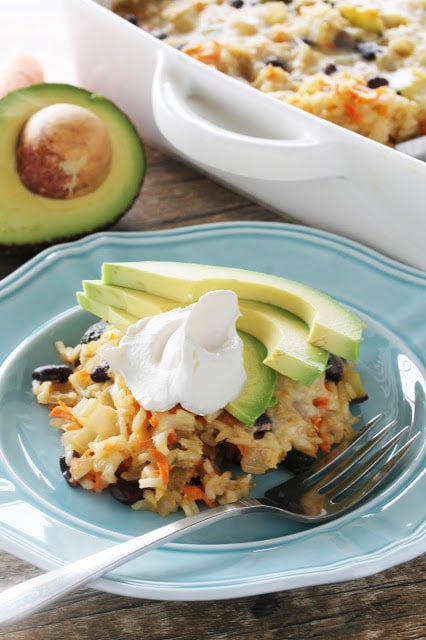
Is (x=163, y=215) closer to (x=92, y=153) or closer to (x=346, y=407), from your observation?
(x=92, y=153)

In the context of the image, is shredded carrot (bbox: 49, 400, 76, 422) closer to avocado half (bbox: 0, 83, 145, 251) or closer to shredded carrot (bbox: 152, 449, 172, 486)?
shredded carrot (bbox: 152, 449, 172, 486)

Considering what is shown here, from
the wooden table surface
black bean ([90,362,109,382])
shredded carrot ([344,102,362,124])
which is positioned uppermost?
shredded carrot ([344,102,362,124])

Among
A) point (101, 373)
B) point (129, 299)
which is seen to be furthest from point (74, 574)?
point (129, 299)

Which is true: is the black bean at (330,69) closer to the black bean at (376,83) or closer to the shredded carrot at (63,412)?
the black bean at (376,83)

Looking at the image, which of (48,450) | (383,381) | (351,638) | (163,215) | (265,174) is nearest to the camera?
(351,638)

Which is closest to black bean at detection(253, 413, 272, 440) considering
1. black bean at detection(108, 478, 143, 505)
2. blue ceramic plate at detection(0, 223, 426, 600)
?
blue ceramic plate at detection(0, 223, 426, 600)

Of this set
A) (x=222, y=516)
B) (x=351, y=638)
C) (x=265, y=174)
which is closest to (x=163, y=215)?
(x=265, y=174)

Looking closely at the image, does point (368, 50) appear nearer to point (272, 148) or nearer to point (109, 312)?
point (272, 148)
